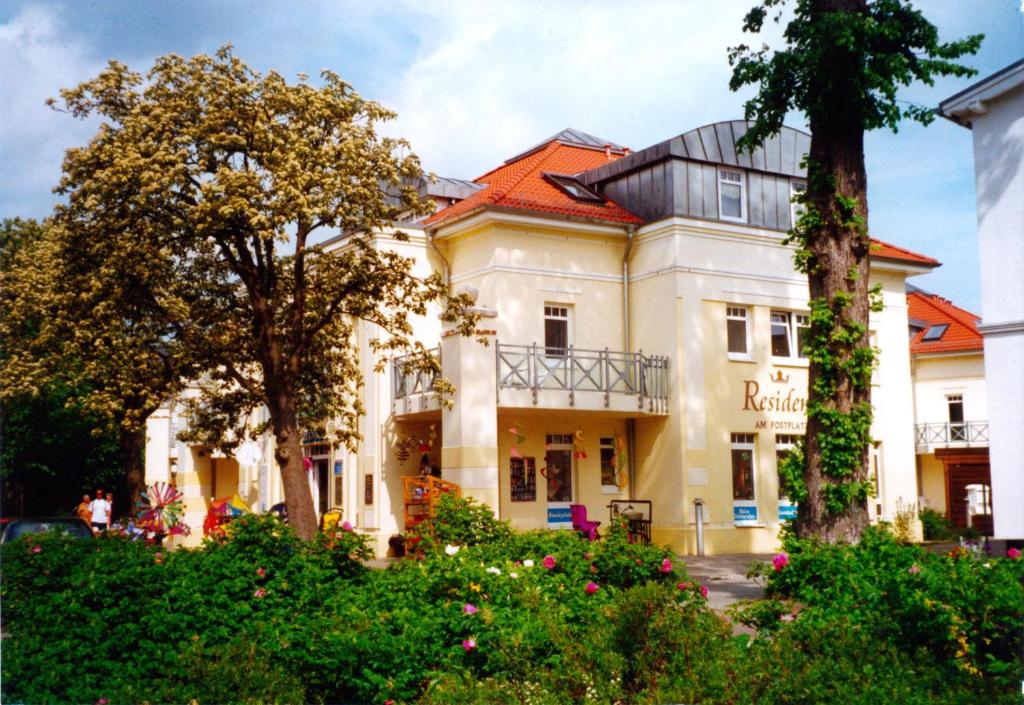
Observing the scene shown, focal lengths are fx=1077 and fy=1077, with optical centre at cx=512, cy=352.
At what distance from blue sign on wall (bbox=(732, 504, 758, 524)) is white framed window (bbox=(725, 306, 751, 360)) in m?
3.62

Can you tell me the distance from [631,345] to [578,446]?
9.89 ft

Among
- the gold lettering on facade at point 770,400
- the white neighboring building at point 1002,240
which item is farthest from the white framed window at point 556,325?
the white neighboring building at point 1002,240

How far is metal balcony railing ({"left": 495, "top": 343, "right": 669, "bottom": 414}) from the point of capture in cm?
2312

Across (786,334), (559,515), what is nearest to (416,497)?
(559,515)

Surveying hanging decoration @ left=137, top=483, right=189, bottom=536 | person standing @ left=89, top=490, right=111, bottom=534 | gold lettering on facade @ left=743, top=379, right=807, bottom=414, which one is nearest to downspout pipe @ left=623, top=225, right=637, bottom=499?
gold lettering on facade @ left=743, top=379, right=807, bottom=414

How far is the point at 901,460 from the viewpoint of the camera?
95.5ft

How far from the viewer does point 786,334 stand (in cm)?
2750

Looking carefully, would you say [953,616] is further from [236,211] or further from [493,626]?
[236,211]

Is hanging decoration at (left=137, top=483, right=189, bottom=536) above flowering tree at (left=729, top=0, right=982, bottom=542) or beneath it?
beneath

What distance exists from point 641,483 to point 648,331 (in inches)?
144

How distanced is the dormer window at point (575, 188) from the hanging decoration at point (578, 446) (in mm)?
6006

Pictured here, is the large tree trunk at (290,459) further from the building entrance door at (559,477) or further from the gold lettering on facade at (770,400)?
the gold lettering on facade at (770,400)

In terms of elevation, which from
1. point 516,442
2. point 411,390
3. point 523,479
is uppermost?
point 411,390

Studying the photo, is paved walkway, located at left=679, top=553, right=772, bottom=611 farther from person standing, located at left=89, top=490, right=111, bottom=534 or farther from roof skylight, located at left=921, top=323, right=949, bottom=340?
person standing, located at left=89, top=490, right=111, bottom=534
